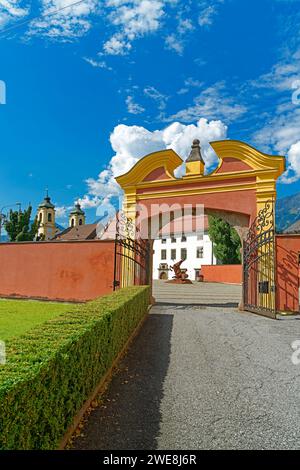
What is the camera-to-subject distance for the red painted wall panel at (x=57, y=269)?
13.3 meters

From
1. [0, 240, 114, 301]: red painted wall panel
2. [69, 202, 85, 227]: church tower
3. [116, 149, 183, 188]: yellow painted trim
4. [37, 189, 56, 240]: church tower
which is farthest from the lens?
[69, 202, 85, 227]: church tower

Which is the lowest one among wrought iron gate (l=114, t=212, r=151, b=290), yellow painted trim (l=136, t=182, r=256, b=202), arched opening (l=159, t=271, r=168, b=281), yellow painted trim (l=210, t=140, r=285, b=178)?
arched opening (l=159, t=271, r=168, b=281)

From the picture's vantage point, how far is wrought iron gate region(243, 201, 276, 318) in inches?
431

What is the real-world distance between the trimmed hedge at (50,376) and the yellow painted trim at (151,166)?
9.12m

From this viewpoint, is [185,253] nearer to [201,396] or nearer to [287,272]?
[287,272]

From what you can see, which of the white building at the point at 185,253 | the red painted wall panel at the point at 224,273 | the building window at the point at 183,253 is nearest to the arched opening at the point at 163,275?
the white building at the point at 185,253

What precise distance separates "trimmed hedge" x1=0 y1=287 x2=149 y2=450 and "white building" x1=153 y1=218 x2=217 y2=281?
41739 millimetres

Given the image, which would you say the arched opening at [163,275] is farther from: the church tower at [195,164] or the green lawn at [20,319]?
the green lawn at [20,319]

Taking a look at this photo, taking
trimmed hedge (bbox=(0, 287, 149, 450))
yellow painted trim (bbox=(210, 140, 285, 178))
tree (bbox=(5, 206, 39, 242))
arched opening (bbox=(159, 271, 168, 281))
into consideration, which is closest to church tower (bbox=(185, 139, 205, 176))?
yellow painted trim (bbox=(210, 140, 285, 178))

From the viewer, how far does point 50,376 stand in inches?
107

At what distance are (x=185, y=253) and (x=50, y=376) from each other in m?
49.2

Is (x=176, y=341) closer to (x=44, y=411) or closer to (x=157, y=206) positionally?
(x=44, y=411)

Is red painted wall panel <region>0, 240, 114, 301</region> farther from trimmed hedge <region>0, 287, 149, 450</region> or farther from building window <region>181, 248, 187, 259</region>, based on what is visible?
building window <region>181, 248, 187, 259</region>

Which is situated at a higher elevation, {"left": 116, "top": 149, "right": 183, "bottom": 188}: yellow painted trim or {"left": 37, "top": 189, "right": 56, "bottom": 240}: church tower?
{"left": 37, "top": 189, "right": 56, "bottom": 240}: church tower
